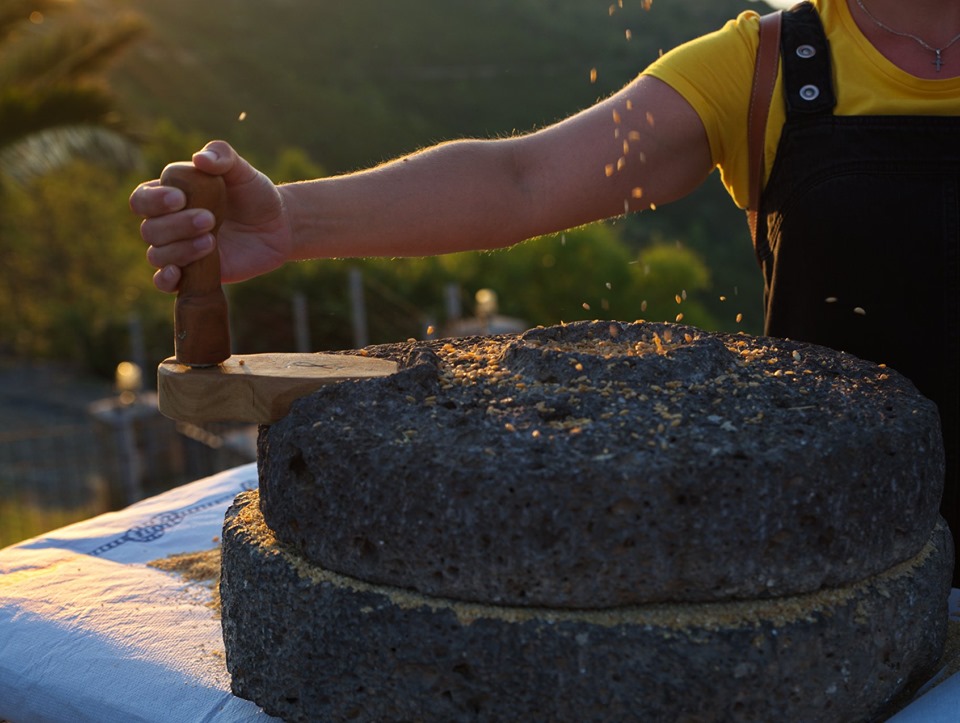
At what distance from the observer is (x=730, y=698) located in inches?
53.6

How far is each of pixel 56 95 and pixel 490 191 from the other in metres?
7.60

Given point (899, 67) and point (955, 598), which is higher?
point (899, 67)

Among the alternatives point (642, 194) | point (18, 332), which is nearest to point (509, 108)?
point (18, 332)

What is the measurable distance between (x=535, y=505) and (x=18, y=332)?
23.8m

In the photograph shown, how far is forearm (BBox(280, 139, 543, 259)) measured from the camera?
83.4 inches

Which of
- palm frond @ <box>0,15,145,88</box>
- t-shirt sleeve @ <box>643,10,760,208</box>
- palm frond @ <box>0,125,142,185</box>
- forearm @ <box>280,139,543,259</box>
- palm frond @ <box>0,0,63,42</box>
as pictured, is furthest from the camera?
palm frond @ <box>0,15,145,88</box>

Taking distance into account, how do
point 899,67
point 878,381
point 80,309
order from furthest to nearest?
1. point 80,309
2. point 899,67
3. point 878,381

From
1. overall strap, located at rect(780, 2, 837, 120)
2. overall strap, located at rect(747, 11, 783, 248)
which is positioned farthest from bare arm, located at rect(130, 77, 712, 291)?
overall strap, located at rect(780, 2, 837, 120)

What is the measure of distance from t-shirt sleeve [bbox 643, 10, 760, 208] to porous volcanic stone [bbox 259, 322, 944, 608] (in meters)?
0.84

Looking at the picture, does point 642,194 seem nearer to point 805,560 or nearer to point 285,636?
point 805,560

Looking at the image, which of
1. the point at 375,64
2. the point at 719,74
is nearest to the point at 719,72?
the point at 719,74

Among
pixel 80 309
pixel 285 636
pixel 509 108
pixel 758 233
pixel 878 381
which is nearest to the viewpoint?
pixel 285 636

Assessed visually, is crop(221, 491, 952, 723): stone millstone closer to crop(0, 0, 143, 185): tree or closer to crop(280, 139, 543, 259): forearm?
crop(280, 139, 543, 259): forearm

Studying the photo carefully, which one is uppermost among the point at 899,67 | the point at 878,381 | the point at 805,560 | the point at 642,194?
the point at 899,67
